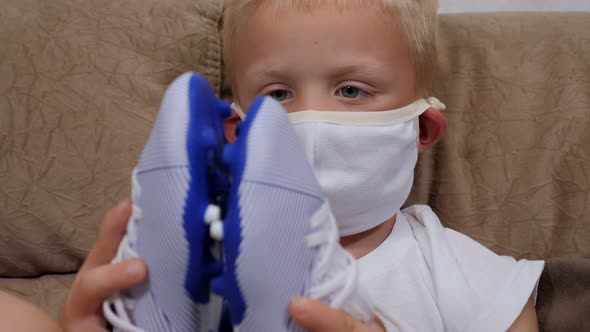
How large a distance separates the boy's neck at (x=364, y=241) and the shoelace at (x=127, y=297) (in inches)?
15.1

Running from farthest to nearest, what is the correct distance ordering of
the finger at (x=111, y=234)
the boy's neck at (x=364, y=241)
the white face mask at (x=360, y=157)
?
the boy's neck at (x=364, y=241) < the white face mask at (x=360, y=157) < the finger at (x=111, y=234)

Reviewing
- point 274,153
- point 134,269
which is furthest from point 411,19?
point 134,269

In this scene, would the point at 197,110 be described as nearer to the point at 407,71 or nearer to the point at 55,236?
the point at 407,71

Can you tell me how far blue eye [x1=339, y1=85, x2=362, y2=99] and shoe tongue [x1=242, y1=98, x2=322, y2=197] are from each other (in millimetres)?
281

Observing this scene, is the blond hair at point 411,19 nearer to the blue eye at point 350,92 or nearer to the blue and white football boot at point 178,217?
the blue eye at point 350,92

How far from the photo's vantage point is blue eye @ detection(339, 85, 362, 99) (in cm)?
73

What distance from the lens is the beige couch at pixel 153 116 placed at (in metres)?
0.92

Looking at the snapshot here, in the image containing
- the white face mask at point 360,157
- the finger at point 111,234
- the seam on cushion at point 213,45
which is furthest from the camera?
the seam on cushion at point 213,45

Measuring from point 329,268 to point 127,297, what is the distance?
0.64ft

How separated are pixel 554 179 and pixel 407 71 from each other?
1.30 feet

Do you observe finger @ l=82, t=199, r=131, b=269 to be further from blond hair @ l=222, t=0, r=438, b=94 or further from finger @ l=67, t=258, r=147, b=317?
blond hair @ l=222, t=0, r=438, b=94

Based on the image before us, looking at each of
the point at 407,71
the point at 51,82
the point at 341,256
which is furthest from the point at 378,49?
the point at 51,82

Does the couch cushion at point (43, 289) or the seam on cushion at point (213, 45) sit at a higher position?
the seam on cushion at point (213, 45)

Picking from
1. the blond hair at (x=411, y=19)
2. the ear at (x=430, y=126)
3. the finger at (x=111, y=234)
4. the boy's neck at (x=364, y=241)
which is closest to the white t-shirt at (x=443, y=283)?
the boy's neck at (x=364, y=241)
